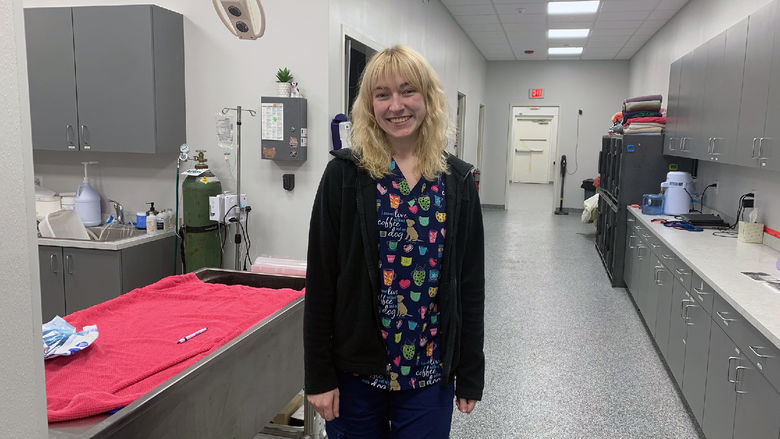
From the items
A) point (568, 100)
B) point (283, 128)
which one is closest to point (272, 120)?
point (283, 128)

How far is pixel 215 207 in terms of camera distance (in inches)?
130

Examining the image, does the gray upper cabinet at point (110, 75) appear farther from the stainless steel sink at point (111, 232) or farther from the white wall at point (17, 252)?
the white wall at point (17, 252)

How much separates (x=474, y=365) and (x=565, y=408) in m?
1.83

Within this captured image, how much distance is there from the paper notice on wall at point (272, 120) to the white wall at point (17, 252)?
2.52 m

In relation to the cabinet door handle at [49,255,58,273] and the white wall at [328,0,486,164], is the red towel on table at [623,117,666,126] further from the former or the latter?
the cabinet door handle at [49,255,58,273]

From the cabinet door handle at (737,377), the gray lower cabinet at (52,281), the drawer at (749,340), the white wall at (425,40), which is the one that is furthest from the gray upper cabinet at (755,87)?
the gray lower cabinet at (52,281)

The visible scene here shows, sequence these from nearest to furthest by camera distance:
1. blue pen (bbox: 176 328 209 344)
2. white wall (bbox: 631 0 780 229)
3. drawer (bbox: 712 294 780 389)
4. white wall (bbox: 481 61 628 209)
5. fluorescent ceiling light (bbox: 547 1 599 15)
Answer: blue pen (bbox: 176 328 209 344)
drawer (bbox: 712 294 780 389)
white wall (bbox: 631 0 780 229)
fluorescent ceiling light (bbox: 547 1 599 15)
white wall (bbox: 481 61 628 209)

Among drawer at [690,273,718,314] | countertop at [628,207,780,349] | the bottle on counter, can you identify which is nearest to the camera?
countertop at [628,207,780,349]

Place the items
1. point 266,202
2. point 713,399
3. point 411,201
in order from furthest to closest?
point 266,202 < point 713,399 < point 411,201

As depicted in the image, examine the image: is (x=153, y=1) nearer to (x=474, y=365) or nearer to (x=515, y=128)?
(x=474, y=365)

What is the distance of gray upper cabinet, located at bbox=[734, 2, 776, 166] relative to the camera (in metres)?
2.90

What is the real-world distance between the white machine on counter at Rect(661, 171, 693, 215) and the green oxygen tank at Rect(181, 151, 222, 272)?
3762 mm

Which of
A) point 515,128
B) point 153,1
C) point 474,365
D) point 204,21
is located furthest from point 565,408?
point 515,128

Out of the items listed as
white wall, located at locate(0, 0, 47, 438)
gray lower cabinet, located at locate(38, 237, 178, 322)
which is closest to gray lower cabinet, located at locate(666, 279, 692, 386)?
white wall, located at locate(0, 0, 47, 438)
